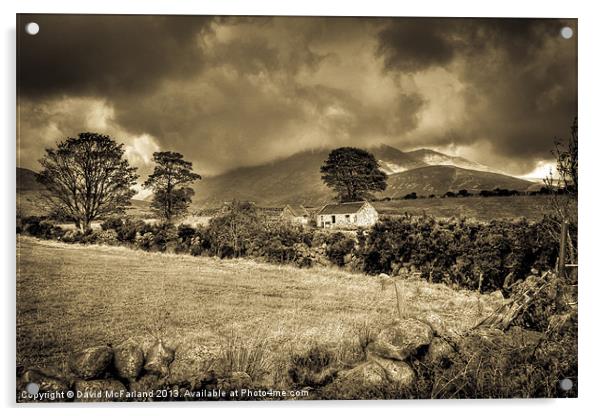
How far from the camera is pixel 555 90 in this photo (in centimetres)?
513

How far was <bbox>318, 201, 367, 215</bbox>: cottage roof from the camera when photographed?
532 cm

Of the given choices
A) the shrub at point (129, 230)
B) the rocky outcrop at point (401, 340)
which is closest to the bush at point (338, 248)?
the rocky outcrop at point (401, 340)

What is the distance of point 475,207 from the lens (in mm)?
5262

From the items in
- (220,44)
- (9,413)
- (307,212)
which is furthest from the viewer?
(307,212)

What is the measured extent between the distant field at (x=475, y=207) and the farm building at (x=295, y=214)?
892 mm

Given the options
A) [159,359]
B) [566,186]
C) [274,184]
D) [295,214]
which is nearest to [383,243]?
[295,214]

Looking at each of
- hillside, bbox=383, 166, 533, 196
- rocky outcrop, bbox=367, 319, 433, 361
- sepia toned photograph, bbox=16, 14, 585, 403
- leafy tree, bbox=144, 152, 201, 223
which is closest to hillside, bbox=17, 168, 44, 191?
sepia toned photograph, bbox=16, 14, 585, 403

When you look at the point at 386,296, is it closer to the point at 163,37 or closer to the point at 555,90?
the point at 555,90

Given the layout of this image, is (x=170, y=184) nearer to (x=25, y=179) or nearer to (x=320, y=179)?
(x=25, y=179)

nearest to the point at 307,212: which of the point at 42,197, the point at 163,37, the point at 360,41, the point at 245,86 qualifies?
the point at 245,86

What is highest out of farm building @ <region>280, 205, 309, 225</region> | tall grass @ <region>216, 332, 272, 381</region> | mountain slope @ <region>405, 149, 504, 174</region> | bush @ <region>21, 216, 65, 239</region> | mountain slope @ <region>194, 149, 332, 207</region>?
mountain slope @ <region>405, 149, 504, 174</region>

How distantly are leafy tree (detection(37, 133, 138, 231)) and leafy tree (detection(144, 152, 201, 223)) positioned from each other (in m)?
0.28

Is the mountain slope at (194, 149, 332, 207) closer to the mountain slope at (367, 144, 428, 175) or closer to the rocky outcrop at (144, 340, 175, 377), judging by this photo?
the mountain slope at (367, 144, 428, 175)

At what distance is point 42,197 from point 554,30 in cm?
629
